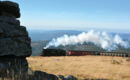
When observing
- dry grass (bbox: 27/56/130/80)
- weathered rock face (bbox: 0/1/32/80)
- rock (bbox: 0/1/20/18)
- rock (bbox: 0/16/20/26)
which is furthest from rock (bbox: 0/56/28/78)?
dry grass (bbox: 27/56/130/80)

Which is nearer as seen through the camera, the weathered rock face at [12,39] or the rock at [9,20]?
the weathered rock face at [12,39]

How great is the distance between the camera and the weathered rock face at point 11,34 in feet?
47.2

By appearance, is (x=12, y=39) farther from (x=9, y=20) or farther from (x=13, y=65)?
(x=13, y=65)

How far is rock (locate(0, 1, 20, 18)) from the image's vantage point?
53.1 feet

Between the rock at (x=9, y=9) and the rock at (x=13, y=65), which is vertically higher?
the rock at (x=9, y=9)

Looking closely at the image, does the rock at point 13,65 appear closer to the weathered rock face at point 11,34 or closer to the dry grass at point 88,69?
the weathered rock face at point 11,34

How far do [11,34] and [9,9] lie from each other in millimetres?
2525

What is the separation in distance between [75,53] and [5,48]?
4836 centimetres

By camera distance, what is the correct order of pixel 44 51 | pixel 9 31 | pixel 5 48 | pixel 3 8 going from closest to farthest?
pixel 5 48 < pixel 9 31 < pixel 3 8 < pixel 44 51

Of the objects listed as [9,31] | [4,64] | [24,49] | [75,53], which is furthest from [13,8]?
[75,53]

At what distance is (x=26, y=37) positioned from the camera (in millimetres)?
16281

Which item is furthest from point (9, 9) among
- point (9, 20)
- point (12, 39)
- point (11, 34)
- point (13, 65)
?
point (13, 65)

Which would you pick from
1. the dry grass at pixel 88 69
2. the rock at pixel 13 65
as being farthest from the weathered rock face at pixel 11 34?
the dry grass at pixel 88 69

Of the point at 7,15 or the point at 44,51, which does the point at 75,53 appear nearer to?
the point at 44,51
